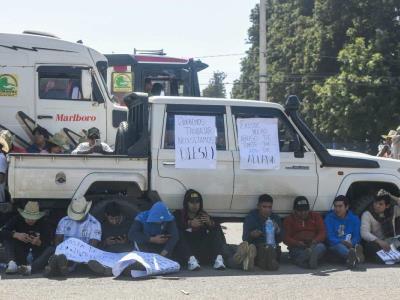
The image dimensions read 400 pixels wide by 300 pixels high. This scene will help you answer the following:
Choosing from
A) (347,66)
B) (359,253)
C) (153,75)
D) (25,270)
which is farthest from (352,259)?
(347,66)

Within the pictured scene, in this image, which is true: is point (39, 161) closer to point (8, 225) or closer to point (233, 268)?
point (8, 225)

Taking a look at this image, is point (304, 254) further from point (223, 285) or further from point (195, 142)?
point (195, 142)

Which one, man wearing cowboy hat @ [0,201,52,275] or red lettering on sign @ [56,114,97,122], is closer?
man wearing cowboy hat @ [0,201,52,275]

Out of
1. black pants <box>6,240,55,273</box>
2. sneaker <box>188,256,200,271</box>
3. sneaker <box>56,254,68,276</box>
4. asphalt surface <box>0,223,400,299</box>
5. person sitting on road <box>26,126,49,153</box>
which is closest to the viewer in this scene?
asphalt surface <box>0,223,400,299</box>

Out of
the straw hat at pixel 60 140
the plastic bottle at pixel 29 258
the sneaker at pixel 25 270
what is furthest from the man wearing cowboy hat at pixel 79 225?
the straw hat at pixel 60 140

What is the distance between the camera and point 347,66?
1212 inches

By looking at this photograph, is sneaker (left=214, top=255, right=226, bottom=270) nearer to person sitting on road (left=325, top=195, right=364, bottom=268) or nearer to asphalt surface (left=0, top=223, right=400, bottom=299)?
asphalt surface (left=0, top=223, right=400, bottom=299)

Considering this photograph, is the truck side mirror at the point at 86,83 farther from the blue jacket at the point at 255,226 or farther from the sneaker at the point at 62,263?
the sneaker at the point at 62,263

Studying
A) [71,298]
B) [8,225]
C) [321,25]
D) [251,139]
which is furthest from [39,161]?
[321,25]

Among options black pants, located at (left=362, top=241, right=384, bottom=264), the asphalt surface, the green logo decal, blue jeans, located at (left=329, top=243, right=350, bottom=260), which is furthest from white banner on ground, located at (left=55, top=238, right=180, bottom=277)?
the green logo decal

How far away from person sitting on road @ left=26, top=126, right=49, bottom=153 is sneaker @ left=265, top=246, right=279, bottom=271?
3.60 m

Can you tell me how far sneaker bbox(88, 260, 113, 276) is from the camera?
7590 mm

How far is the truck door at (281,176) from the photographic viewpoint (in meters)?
8.58

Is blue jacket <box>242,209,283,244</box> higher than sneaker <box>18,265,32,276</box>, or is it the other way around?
blue jacket <box>242,209,283,244</box>
